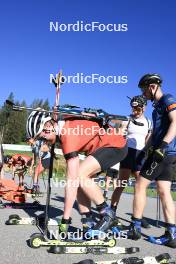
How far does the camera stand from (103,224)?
535cm

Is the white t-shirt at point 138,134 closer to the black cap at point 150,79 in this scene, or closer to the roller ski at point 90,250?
the black cap at point 150,79

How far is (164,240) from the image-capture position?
18.6 ft

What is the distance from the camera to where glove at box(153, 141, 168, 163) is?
222 inches

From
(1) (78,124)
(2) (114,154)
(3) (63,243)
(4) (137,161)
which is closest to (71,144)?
(1) (78,124)

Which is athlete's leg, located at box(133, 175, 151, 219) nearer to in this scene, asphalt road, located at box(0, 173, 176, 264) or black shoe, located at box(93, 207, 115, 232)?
asphalt road, located at box(0, 173, 176, 264)

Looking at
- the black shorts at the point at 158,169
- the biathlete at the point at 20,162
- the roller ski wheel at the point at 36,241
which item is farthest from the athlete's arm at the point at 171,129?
the biathlete at the point at 20,162

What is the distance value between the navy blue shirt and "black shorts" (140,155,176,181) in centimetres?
14

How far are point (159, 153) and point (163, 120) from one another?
63 centimetres

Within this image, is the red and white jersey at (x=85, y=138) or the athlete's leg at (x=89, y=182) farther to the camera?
the athlete's leg at (x=89, y=182)

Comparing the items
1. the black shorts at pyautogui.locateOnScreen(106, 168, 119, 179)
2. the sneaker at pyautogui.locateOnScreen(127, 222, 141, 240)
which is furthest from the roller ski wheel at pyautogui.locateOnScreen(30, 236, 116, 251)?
the black shorts at pyautogui.locateOnScreen(106, 168, 119, 179)

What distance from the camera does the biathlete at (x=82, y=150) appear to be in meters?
5.29

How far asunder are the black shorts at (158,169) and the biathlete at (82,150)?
549 millimetres

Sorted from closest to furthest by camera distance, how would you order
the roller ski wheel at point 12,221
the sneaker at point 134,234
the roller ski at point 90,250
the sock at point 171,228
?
the roller ski at point 90,250
the sock at point 171,228
the sneaker at point 134,234
the roller ski wheel at point 12,221

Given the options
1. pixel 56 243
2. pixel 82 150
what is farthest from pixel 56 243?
pixel 82 150
